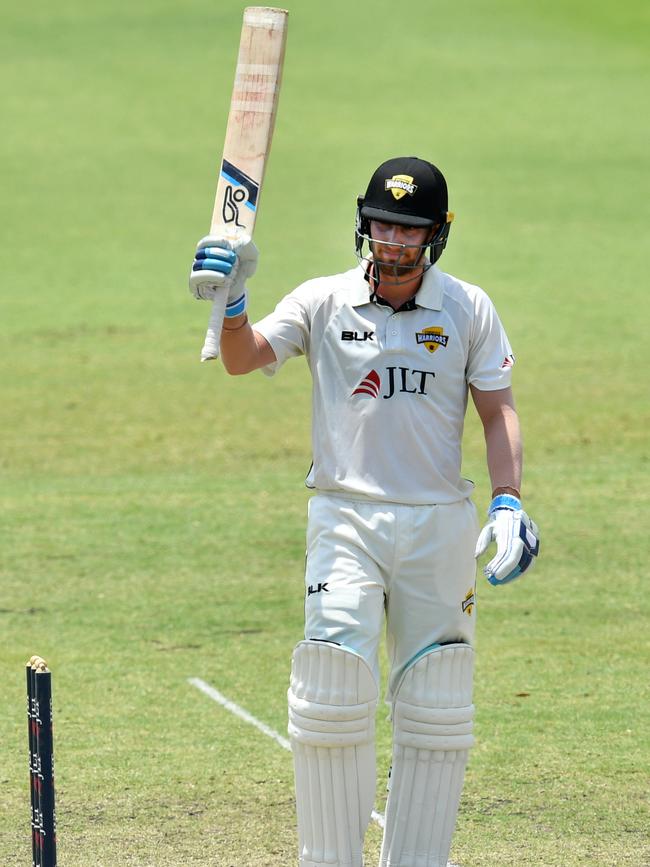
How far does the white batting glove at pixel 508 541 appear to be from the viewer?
4570mm

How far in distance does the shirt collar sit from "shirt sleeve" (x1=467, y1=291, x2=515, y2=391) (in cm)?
13

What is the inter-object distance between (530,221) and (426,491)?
1742cm

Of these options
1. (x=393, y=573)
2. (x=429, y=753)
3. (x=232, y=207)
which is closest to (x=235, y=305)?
(x=232, y=207)

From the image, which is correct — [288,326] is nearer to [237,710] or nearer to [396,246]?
[396,246]

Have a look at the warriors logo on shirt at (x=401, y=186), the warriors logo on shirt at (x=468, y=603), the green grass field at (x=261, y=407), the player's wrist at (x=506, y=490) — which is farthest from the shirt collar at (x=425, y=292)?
the green grass field at (x=261, y=407)

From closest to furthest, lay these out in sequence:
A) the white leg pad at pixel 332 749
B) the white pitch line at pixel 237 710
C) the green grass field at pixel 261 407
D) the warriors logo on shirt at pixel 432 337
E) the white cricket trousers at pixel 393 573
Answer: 1. the white leg pad at pixel 332 749
2. the white cricket trousers at pixel 393 573
3. the warriors logo on shirt at pixel 432 337
4. the green grass field at pixel 261 407
5. the white pitch line at pixel 237 710

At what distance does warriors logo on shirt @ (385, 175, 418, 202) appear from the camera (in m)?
4.72

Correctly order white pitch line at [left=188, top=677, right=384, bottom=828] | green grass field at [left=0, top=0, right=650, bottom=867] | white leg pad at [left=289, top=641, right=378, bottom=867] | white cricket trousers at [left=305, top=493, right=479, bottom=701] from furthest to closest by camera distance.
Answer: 1. white pitch line at [left=188, top=677, right=384, bottom=828]
2. green grass field at [left=0, top=0, right=650, bottom=867]
3. white cricket trousers at [left=305, top=493, right=479, bottom=701]
4. white leg pad at [left=289, top=641, right=378, bottom=867]

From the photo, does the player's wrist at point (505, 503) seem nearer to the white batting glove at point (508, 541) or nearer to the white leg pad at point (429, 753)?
the white batting glove at point (508, 541)

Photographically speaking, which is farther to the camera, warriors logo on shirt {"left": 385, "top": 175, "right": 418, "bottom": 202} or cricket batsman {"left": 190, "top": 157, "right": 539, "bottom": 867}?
warriors logo on shirt {"left": 385, "top": 175, "right": 418, "bottom": 202}

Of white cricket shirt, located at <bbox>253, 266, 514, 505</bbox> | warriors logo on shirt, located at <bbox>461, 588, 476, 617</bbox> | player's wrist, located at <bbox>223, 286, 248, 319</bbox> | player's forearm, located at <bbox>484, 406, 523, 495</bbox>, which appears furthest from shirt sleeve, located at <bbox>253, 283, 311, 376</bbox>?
warriors logo on shirt, located at <bbox>461, 588, 476, 617</bbox>

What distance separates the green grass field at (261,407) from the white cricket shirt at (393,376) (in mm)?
1444

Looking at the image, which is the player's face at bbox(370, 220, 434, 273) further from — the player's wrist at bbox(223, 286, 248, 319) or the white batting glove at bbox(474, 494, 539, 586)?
the white batting glove at bbox(474, 494, 539, 586)

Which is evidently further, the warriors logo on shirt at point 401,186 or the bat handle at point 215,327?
the warriors logo on shirt at point 401,186
